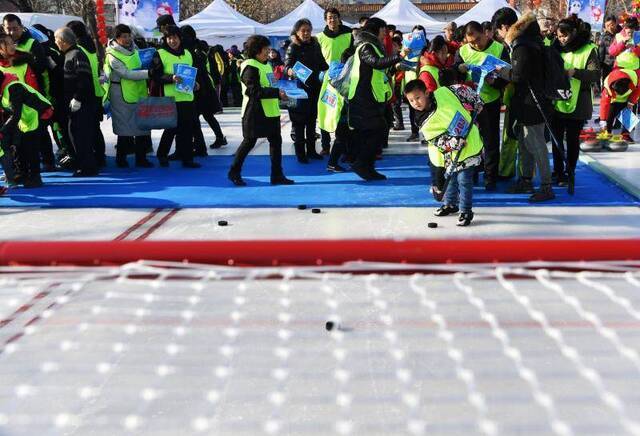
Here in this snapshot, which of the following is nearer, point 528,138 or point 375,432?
point 375,432

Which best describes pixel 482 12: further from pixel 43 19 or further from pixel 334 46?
pixel 43 19

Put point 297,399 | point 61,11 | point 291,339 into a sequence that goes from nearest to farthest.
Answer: point 297,399, point 291,339, point 61,11

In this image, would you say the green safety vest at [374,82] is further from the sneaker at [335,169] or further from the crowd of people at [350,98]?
the sneaker at [335,169]

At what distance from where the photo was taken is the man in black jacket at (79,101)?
754cm

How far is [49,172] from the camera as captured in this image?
8531 millimetres

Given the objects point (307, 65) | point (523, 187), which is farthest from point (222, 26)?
point (523, 187)

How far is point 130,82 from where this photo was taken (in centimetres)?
825

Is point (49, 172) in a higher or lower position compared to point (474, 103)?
lower

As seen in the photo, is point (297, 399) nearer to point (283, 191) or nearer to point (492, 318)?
point (492, 318)

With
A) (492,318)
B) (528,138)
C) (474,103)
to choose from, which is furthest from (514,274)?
(528,138)

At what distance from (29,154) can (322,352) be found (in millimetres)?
5134

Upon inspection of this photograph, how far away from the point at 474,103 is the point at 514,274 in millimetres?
3703

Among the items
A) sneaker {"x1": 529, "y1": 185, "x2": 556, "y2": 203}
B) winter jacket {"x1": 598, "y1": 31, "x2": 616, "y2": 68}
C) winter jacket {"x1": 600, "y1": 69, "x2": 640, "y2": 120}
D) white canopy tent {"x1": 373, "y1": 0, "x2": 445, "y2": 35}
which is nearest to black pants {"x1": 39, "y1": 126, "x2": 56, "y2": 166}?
sneaker {"x1": 529, "y1": 185, "x2": 556, "y2": 203}

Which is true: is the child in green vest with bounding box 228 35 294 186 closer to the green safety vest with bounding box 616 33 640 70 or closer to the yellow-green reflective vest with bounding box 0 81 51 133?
the yellow-green reflective vest with bounding box 0 81 51 133
